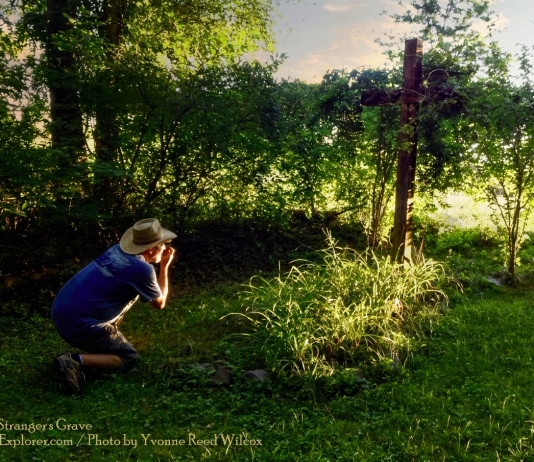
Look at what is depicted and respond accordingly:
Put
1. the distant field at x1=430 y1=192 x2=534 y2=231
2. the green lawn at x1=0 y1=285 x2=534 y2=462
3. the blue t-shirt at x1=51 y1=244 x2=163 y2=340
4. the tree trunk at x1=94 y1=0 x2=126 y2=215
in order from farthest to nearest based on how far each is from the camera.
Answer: the distant field at x1=430 y1=192 x2=534 y2=231 < the tree trunk at x1=94 y1=0 x2=126 y2=215 < the blue t-shirt at x1=51 y1=244 x2=163 y2=340 < the green lawn at x1=0 y1=285 x2=534 y2=462

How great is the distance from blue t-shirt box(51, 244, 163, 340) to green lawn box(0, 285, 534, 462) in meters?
0.47

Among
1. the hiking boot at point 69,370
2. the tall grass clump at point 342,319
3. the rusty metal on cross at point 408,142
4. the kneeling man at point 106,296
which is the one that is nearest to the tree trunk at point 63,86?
the kneeling man at point 106,296

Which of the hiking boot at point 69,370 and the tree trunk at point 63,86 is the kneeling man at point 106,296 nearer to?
the hiking boot at point 69,370

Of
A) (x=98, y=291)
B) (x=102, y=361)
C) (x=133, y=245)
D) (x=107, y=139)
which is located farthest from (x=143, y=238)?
(x=107, y=139)

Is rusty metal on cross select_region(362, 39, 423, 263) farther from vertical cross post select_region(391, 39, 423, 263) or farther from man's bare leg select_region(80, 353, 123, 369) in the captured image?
man's bare leg select_region(80, 353, 123, 369)

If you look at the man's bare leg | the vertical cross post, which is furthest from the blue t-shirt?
the vertical cross post

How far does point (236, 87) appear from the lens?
7.12 metres

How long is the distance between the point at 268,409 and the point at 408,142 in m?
3.79

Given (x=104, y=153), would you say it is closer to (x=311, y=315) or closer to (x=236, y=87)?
(x=236, y=87)

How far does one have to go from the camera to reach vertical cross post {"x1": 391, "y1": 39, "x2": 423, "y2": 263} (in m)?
6.07

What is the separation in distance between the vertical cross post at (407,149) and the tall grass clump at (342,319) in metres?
0.49

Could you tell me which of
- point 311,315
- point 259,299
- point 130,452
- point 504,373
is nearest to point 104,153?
point 259,299

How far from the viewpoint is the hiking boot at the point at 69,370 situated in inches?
143

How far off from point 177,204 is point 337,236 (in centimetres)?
335
